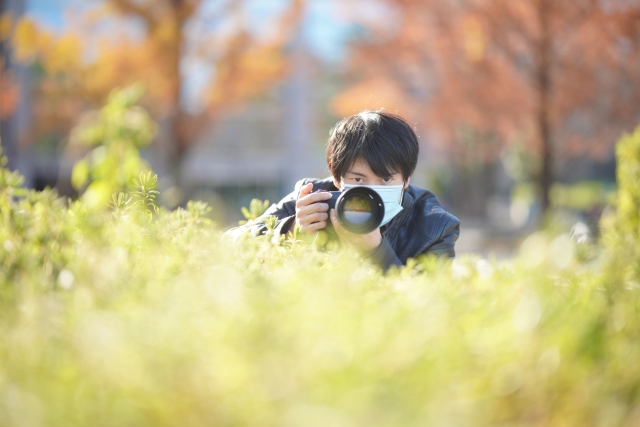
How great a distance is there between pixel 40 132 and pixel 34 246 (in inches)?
509

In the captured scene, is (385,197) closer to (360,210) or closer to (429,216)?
(360,210)

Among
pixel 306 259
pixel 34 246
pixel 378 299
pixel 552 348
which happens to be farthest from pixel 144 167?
pixel 552 348

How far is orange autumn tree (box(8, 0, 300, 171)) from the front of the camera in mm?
10953

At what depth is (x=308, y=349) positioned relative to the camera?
0.90 metres

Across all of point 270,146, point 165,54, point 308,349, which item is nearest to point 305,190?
point 308,349

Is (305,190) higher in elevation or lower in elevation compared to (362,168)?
lower

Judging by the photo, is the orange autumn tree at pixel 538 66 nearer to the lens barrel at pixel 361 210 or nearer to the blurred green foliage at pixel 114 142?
the lens barrel at pixel 361 210

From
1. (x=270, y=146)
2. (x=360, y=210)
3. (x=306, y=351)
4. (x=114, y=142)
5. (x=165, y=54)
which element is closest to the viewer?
(x=306, y=351)

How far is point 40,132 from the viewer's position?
43.1ft

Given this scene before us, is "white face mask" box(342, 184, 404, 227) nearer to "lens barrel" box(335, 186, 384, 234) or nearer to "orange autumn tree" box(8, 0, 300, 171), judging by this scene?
"lens barrel" box(335, 186, 384, 234)

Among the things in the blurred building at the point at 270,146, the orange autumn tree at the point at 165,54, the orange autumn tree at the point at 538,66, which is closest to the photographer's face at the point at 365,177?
the orange autumn tree at the point at 538,66

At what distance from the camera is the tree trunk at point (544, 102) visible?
10.1 m

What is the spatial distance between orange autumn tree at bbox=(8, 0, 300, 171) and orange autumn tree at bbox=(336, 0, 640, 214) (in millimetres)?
3005

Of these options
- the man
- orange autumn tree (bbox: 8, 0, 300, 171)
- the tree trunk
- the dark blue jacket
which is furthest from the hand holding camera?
orange autumn tree (bbox: 8, 0, 300, 171)
